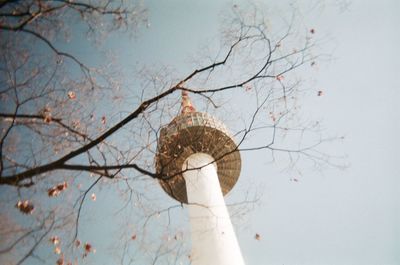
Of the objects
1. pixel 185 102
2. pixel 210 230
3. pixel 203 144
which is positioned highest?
pixel 185 102

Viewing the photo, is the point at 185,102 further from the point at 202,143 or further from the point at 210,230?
the point at 210,230

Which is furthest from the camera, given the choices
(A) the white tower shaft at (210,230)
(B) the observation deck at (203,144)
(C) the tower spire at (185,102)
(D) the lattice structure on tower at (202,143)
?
(A) the white tower shaft at (210,230)

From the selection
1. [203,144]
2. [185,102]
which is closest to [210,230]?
[203,144]

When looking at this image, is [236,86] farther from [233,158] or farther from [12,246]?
[233,158]

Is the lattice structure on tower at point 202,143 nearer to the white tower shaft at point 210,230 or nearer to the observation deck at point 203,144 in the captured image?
the observation deck at point 203,144

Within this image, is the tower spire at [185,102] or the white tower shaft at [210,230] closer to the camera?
the tower spire at [185,102]

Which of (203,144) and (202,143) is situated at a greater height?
(203,144)

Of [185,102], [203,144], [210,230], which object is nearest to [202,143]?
[203,144]

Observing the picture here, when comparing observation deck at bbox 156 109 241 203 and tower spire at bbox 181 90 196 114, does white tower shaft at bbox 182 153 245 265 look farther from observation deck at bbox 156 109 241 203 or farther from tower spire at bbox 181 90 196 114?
tower spire at bbox 181 90 196 114

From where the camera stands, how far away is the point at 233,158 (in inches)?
924

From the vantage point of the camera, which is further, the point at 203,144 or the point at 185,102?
the point at 185,102

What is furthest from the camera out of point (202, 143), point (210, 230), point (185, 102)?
point (185, 102)

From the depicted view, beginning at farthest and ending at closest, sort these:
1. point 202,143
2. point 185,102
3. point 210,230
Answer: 1. point 185,102
2. point 210,230
3. point 202,143

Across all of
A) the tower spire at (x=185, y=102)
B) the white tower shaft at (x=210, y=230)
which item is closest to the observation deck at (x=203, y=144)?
the tower spire at (x=185, y=102)
